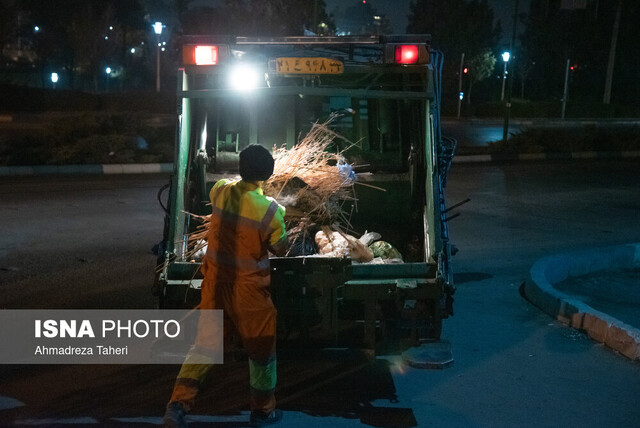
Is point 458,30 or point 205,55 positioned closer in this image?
point 205,55

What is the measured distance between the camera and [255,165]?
15.5 ft

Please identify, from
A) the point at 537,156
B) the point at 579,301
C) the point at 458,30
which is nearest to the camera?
the point at 579,301

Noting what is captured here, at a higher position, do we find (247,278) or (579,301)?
(247,278)

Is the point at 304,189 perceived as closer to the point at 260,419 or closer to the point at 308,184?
the point at 308,184

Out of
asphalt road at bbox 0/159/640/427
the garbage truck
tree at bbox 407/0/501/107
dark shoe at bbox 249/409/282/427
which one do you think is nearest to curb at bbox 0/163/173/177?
asphalt road at bbox 0/159/640/427

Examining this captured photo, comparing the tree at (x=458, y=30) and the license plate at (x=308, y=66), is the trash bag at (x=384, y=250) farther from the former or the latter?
the tree at (x=458, y=30)

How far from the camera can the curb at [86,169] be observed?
18.4 meters

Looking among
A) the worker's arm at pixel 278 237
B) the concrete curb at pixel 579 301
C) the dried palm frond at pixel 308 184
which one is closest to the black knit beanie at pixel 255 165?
the worker's arm at pixel 278 237

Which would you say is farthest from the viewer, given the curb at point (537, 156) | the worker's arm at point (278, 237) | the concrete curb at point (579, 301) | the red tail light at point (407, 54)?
the curb at point (537, 156)

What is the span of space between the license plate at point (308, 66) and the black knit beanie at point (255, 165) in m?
1.65

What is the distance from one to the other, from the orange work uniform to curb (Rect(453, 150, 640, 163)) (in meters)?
18.0

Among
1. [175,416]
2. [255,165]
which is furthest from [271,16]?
[175,416]

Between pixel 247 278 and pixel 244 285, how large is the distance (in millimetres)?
45

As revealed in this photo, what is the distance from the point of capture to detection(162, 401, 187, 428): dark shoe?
450 cm
